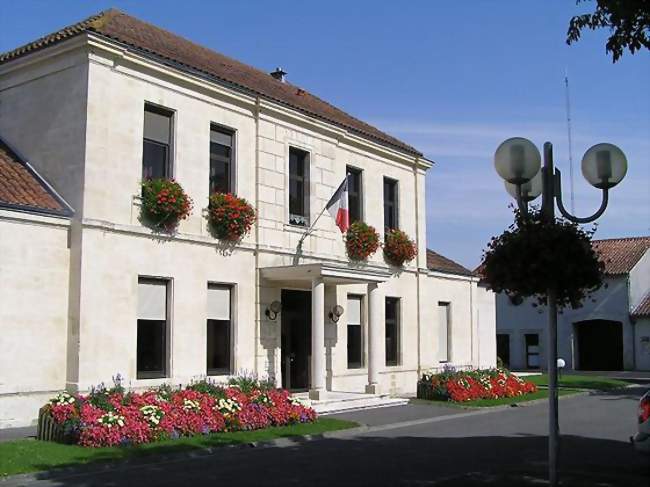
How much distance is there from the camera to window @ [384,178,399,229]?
85.3ft

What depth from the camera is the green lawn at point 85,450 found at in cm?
1152

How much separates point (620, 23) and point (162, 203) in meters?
10.7

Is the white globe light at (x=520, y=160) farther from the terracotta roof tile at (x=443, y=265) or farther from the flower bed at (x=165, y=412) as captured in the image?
the terracotta roof tile at (x=443, y=265)

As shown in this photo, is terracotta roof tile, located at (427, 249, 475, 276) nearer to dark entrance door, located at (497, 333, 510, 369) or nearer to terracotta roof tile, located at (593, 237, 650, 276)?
terracotta roof tile, located at (593, 237, 650, 276)

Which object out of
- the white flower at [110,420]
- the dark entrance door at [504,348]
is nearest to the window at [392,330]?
the white flower at [110,420]

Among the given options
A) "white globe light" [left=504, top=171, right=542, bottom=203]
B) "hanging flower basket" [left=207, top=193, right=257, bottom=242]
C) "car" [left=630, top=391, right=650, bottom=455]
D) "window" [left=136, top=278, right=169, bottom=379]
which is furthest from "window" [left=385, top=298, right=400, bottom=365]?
"white globe light" [left=504, top=171, right=542, bottom=203]

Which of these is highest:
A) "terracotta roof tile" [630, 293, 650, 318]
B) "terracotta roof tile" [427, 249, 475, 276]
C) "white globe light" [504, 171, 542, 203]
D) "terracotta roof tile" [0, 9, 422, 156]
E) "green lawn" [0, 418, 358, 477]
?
"terracotta roof tile" [0, 9, 422, 156]

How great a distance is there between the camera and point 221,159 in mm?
19828

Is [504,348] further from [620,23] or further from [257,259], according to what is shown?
[620,23]

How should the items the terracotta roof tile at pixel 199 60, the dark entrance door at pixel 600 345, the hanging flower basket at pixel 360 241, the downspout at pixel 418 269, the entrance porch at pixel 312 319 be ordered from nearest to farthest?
1. the terracotta roof tile at pixel 199 60
2. the entrance porch at pixel 312 319
3. the hanging flower basket at pixel 360 241
4. the downspout at pixel 418 269
5. the dark entrance door at pixel 600 345

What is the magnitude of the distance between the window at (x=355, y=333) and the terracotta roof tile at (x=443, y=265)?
4.80m

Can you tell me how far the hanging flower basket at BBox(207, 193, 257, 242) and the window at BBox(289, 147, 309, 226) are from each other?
2672 millimetres

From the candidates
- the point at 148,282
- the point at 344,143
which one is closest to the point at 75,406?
the point at 148,282

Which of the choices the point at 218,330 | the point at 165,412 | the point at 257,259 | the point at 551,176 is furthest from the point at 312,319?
the point at 551,176
